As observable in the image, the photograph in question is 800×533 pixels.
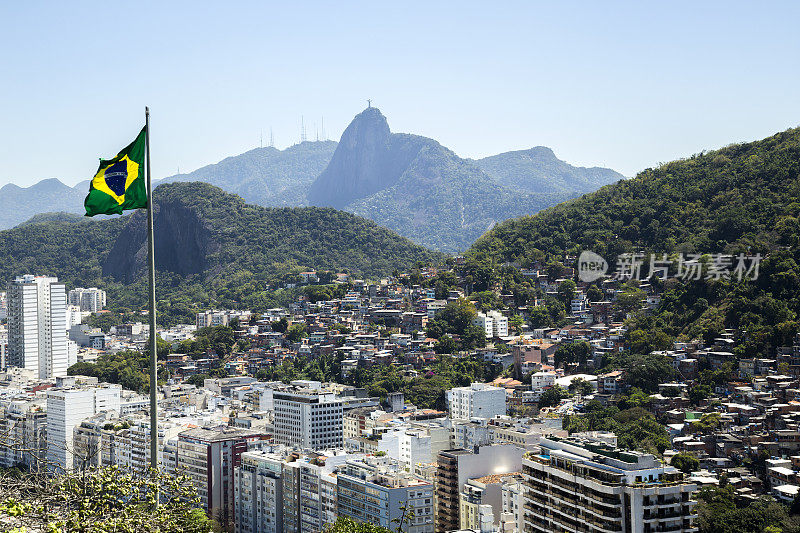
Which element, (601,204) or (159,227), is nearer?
(601,204)

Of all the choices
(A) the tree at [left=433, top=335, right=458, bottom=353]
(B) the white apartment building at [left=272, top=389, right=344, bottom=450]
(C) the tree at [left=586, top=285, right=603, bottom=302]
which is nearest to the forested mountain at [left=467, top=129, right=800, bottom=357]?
(C) the tree at [left=586, top=285, right=603, bottom=302]

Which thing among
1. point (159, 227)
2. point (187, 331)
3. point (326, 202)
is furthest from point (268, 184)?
point (187, 331)

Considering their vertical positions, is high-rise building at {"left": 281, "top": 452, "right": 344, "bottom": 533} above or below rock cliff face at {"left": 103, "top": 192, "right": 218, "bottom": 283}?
below

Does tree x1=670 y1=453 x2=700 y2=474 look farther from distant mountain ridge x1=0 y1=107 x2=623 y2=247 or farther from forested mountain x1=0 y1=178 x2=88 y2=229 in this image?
forested mountain x1=0 y1=178 x2=88 y2=229

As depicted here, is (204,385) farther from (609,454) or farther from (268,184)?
(268,184)

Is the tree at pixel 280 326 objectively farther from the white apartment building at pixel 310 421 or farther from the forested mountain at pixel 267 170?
the forested mountain at pixel 267 170

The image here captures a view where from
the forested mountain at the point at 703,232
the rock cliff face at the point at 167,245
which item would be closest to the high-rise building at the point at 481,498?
the forested mountain at the point at 703,232
